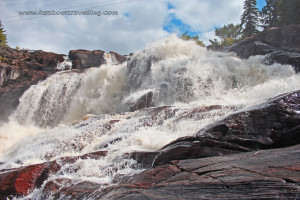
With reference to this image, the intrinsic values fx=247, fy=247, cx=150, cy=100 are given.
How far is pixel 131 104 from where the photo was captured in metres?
13.0

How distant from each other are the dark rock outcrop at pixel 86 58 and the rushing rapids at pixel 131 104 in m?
6.35

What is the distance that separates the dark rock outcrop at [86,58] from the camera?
28.0m

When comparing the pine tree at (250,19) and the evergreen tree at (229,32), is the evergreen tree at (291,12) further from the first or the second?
the evergreen tree at (229,32)

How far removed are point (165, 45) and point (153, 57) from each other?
122 centimetres

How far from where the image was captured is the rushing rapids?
261 inches

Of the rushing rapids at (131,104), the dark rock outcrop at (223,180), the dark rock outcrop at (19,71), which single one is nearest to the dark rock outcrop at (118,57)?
the dark rock outcrop at (19,71)

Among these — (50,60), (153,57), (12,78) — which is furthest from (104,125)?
(50,60)

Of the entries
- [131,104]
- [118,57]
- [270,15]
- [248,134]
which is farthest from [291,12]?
[248,134]

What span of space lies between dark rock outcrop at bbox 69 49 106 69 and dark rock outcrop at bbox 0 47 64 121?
6.88ft

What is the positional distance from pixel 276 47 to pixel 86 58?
19703 millimetres

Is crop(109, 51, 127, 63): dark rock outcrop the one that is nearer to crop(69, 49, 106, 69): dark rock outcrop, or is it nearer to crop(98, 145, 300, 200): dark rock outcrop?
crop(69, 49, 106, 69): dark rock outcrop

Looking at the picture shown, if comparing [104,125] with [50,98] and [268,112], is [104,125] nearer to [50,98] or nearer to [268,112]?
[268,112]

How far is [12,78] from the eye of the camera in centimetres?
2584

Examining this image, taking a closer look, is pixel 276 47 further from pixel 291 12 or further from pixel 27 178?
pixel 27 178
